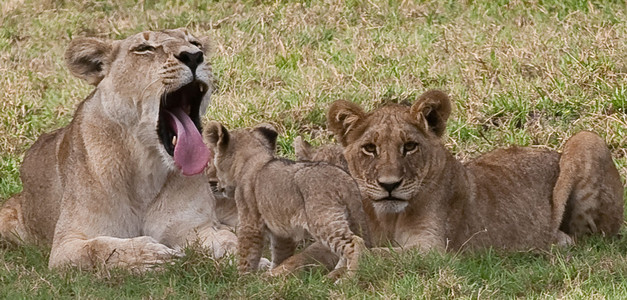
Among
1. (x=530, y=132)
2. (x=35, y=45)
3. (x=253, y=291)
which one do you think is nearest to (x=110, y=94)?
(x=253, y=291)

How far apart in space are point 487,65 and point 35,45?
421cm

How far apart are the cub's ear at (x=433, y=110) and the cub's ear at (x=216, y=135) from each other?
39.0 inches

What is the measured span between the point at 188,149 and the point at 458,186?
1.36m

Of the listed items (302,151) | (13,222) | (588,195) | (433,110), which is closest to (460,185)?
(433,110)

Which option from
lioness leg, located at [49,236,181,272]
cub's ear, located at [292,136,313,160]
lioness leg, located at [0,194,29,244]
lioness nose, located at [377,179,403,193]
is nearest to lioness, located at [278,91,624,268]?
lioness nose, located at [377,179,403,193]

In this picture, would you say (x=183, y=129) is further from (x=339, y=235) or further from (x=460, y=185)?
(x=460, y=185)

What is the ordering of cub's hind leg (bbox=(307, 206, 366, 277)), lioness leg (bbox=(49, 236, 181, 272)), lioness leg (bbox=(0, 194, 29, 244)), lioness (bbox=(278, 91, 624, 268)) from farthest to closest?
1. lioness leg (bbox=(0, 194, 29, 244))
2. lioness (bbox=(278, 91, 624, 268))
3. lioness leg (bbox=(49, 236, 181, 272))
4. cub's hind leg (bbox=(307, 206, 366, 277))

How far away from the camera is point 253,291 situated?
5.97 meters

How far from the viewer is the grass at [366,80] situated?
6.22 meters

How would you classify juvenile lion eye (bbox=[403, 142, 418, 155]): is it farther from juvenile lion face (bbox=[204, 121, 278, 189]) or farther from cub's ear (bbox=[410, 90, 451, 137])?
juvenile lion face (bbox=[204, 121, 278, 189])

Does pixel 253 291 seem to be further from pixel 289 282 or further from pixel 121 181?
pixel 121 181

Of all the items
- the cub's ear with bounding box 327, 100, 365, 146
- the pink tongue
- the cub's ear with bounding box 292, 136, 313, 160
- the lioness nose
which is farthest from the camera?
the cub's ear with bounding box 292, 136, 313, 160

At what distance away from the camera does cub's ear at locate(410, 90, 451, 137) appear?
686 cm

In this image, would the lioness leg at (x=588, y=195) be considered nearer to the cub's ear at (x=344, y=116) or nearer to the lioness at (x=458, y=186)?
the lioness at (x=458, y=186)
